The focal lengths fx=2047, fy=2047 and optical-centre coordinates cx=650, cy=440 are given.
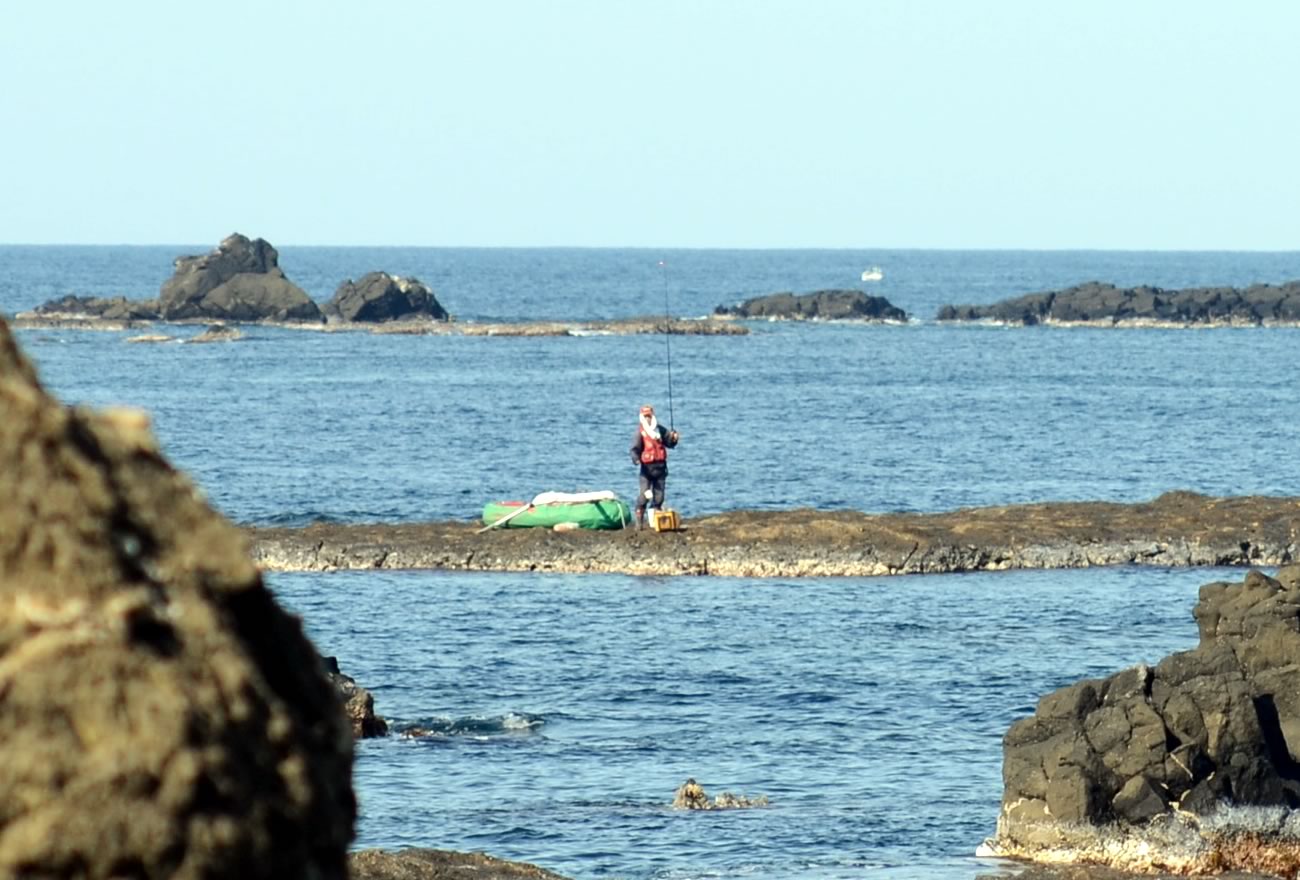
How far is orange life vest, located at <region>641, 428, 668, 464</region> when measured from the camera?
36.3 m

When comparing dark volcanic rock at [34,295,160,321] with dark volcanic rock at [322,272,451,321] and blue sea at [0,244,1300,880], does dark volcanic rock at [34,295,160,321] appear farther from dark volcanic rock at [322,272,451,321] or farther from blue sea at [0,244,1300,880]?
blue sea at [0,244,1300,880]

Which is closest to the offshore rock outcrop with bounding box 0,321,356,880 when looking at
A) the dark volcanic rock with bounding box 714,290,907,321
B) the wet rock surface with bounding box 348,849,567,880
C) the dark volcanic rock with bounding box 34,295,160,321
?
the wet rock surface with bounding box 348,849,567,880

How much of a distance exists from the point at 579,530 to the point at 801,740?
1412 centimetres

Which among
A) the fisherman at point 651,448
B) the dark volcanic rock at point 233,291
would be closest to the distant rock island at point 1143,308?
the dark volcanic rock at point 233,291

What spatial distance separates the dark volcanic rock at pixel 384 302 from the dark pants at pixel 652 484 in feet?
346

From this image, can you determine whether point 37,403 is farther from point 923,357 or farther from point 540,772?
point 923,357

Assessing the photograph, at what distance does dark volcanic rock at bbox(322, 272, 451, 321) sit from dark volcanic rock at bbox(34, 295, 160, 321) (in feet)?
43.2

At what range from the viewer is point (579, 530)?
39.2 meters

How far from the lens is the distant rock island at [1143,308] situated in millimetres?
153000

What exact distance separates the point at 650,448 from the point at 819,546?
4039 mm

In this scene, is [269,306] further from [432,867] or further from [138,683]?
[138,683]

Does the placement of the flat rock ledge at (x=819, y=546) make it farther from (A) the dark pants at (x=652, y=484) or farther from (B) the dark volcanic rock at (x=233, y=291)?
(B) the dark volcanic rock at (x=233, y=291)

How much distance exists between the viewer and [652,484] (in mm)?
38344

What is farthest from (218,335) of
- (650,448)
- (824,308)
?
(650,448)
